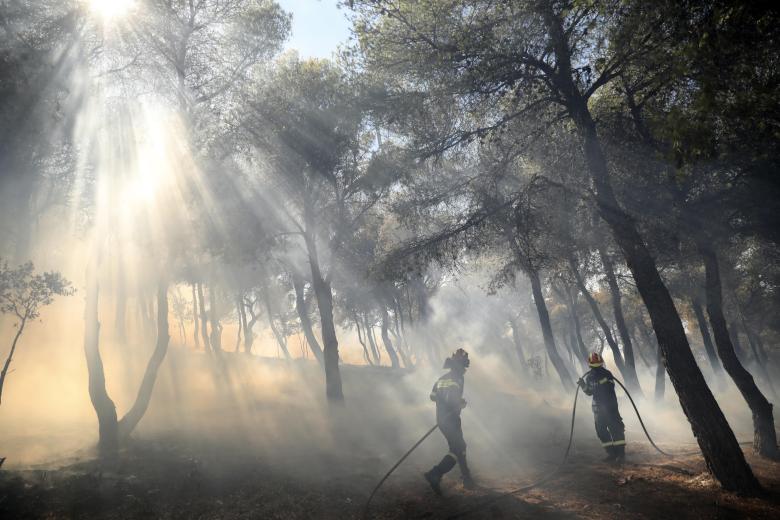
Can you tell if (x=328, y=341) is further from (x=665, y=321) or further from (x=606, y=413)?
(x=665, y=321)

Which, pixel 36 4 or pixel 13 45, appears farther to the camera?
pixel 36 4

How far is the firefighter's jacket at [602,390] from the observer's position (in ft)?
31.2

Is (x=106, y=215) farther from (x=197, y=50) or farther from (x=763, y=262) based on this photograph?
(x=763, y=262)

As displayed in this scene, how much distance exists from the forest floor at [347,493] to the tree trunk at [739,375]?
59 centimetres

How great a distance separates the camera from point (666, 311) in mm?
7227

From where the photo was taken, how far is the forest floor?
20.5 ft

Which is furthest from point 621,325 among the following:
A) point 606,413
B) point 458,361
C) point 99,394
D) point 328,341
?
point 99,394

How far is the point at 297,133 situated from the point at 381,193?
3726mm

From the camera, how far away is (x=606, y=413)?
944 cm

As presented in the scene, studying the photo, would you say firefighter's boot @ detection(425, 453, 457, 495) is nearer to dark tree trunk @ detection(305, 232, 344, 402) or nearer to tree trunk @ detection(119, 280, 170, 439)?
tree trunk @ detection(119, 280, 170, 439)

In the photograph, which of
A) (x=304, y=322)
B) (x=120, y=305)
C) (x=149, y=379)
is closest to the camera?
(x=149, y=379)

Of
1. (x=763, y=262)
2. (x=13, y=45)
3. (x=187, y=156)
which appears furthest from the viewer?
(x=763, y=262)

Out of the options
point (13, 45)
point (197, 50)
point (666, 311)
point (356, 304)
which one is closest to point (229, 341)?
point (356, 304)

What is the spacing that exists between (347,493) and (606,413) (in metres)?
5.73
